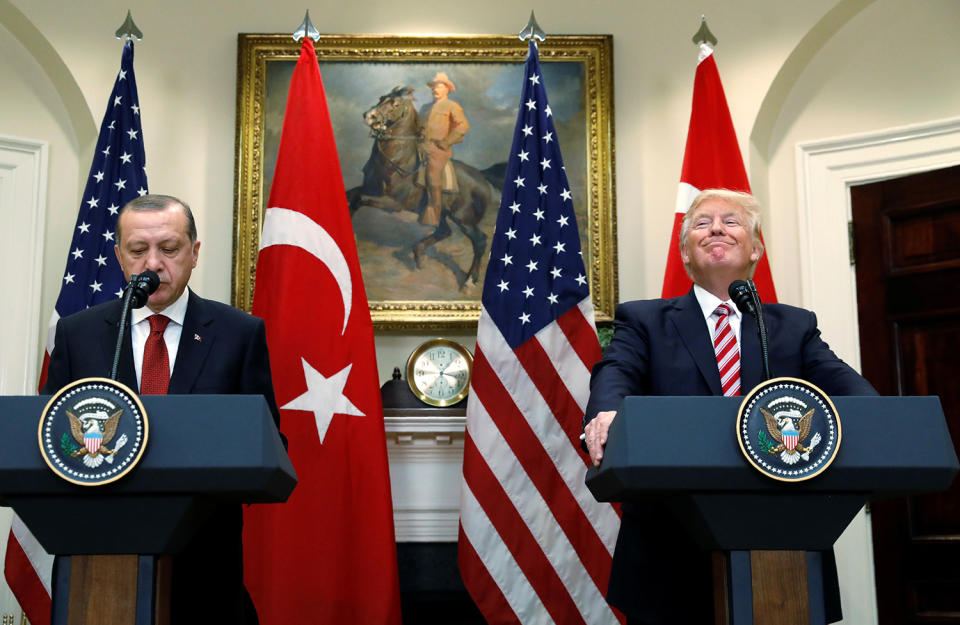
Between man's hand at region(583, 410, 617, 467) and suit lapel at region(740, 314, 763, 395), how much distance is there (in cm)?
41

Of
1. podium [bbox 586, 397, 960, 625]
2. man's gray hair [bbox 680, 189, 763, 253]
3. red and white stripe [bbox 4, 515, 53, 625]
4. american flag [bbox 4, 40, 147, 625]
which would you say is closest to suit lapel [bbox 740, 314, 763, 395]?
man's gray hair [bbox 680, 189, 763, 253]

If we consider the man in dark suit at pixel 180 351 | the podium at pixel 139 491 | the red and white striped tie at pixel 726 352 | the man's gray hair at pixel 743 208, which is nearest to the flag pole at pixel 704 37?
the man's gray hair at pixel 743 208

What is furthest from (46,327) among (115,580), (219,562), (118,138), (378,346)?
(115,580)

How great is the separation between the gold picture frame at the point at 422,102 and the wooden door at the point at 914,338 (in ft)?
3.83

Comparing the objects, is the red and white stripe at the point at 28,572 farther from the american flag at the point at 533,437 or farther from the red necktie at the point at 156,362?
A: the red necktie at the point at 156,362

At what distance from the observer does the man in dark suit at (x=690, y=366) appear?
2.25m

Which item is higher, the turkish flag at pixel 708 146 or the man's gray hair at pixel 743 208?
the turkish flag at pixel 708 146

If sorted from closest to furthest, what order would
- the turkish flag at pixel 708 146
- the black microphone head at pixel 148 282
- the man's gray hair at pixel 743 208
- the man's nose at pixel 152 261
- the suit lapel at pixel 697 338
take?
the black microphone head at pixel 148 282 < the suit lapel at pixel 697 338 < the man's nose at pixel 152 261 < the man's gray hair at pixel 743 208 < the turkish flag at pixel 708 146

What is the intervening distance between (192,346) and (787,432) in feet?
4.54

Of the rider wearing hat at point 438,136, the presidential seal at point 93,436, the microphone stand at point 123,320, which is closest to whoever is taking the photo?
the presidential seal at point 93,436

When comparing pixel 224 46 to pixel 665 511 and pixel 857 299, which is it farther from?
pixel 665 511

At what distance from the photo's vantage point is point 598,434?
2037 mm

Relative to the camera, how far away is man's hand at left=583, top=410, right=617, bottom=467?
6.63 feet

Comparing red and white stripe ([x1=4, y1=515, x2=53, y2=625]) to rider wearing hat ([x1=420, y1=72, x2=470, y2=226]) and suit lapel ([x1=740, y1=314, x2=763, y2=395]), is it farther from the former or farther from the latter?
suit lapel ([x1=740, y1=314, x2=763, y2=395])
